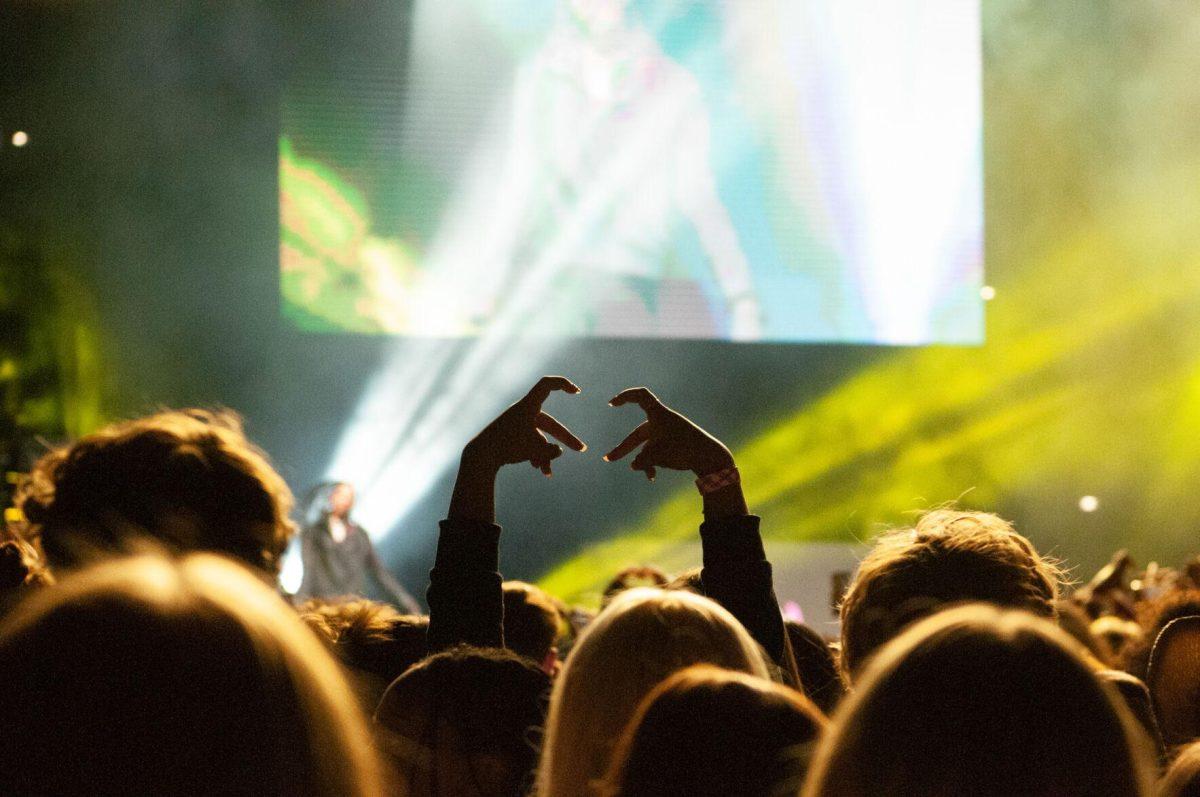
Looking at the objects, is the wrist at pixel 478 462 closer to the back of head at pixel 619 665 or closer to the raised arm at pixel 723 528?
the raised arm at pixel 723 528

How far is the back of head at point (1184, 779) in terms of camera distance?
108 centimetres

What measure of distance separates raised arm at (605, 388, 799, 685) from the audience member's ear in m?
1.03

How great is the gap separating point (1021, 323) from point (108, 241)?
22.7 feet

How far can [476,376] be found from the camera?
8875 mm

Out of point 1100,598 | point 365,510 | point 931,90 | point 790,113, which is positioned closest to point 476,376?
point 365,510

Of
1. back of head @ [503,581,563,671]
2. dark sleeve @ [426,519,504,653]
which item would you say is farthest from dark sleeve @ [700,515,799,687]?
back of head @ [503,581,563,671]

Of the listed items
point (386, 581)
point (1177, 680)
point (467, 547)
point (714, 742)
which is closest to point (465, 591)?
point (467, 547)

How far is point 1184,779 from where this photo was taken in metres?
1.09

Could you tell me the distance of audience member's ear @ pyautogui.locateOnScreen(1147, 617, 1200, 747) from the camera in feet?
8.05

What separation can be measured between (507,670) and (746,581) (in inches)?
18.3

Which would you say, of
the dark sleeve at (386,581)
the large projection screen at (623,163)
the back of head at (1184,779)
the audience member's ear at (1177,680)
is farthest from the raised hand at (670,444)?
the large projection screen at (623,163)

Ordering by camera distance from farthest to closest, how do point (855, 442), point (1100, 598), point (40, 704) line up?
point (855, 442) < point (1100, 598) < point (40, 704)

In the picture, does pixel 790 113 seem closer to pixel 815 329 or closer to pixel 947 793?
pixel 815 329

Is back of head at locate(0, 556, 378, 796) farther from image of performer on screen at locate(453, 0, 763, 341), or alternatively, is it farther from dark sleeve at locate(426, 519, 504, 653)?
image of performer on screen at locate(453, 0, 763, 341)
